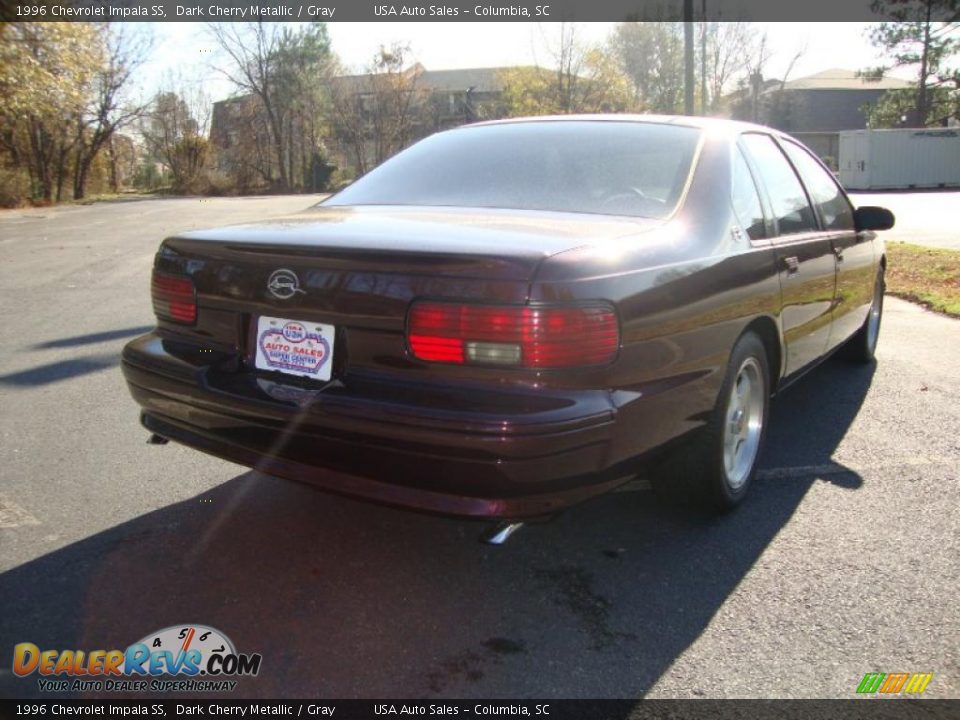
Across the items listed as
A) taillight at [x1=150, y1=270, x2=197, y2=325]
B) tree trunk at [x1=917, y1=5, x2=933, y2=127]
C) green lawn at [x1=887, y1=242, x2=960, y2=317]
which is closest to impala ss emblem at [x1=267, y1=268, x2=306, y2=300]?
taillight at [x1=150, y1=270, x2=197, y2=325]

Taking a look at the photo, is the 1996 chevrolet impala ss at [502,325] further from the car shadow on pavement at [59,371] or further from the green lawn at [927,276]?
the green lawn at [927,276]

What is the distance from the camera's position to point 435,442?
2.24 m

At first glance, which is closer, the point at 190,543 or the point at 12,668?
the point at 12,668

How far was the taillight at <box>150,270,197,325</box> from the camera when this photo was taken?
2.88 m

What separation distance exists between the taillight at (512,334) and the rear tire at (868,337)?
3811 mm

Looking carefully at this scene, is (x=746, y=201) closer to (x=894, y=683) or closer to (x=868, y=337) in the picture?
(x=894, y=683)

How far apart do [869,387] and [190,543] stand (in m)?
4.28

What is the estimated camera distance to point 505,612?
8.43 ft

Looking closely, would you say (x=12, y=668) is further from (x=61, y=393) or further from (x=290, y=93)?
(x=290, y=93)

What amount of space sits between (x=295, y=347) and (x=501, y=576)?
1.06m

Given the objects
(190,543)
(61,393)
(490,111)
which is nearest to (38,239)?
(61,393)

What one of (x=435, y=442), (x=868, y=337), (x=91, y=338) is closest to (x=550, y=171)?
(x=435, y=442)

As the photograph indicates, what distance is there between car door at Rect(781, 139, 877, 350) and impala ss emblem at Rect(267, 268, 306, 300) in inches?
113

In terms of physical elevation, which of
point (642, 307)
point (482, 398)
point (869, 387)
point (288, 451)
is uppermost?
point (642, 307)
